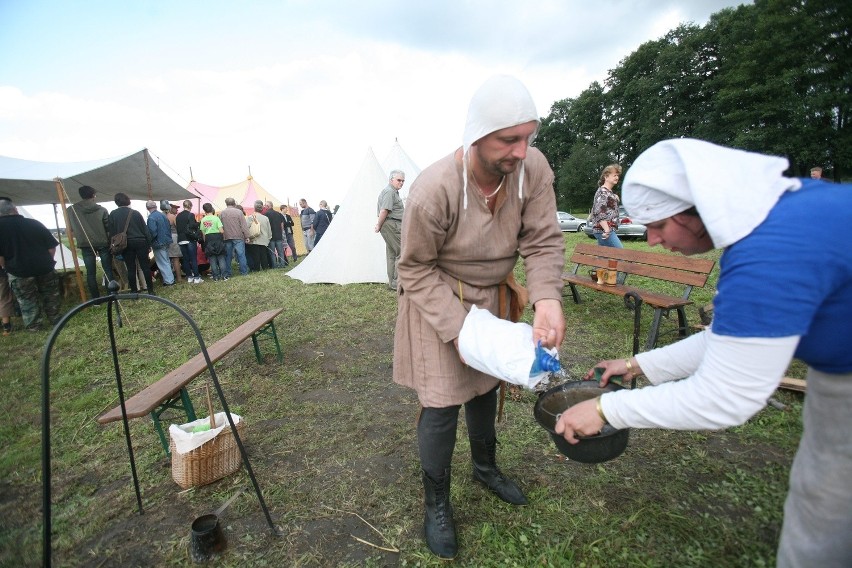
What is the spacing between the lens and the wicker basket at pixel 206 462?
2.32 meters

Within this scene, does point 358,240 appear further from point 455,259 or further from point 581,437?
point 581,437

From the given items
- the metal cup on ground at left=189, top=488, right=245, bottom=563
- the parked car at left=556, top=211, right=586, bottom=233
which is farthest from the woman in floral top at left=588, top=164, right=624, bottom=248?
the parked car at left=556, top=211, right=586, bottom=233

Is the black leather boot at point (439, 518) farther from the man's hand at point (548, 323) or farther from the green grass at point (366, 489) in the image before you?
the man's hand at point (548, 323)

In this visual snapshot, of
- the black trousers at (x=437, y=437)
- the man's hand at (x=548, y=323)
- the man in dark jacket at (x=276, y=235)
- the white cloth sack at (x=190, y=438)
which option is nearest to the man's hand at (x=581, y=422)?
the man's hand at (x=548, y=323)

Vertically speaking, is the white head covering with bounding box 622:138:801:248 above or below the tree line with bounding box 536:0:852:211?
below

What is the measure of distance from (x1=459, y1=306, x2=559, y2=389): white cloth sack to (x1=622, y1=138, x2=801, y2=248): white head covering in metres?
0.57

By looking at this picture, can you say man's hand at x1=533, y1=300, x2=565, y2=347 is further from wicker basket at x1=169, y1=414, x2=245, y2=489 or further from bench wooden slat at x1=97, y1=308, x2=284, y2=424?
bench wooden slat at x1=97, y1=308, x2=284, y2=424

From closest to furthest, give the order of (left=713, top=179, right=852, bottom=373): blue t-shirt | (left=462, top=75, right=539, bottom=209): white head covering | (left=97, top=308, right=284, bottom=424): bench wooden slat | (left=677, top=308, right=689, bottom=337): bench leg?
1. (left=713, top=179, right=852, bottom=373): blue t-shirt
2. (left=462, top=75, right=539, bottom=209): white head covering
3. (left=97, top=308, right=284, bottom=424): bench wooden slat
4. (left=677, top=308, right=689, bottom=337): bench leg

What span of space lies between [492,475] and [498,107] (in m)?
1.78

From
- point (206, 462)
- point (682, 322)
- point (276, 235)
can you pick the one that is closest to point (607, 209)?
point (682, 322)

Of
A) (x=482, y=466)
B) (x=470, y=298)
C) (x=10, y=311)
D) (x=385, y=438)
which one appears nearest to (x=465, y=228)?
(x=470, y=298)

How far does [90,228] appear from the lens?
23.0ft

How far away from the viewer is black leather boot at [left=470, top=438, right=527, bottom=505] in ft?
6.88

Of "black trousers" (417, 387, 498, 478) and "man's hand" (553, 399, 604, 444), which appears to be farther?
"black trousers" (417, 387, 498, 478)
